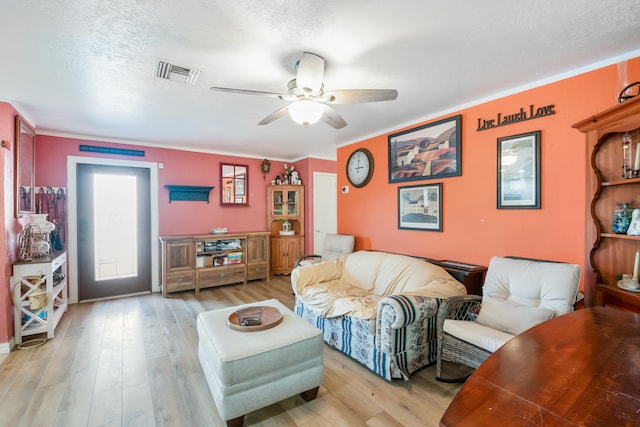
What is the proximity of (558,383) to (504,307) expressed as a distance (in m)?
1.36

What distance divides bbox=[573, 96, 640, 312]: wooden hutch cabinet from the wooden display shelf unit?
14.4ft

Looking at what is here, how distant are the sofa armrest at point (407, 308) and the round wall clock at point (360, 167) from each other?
2.18 m

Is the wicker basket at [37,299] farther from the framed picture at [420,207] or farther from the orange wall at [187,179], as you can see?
A: the framed picture at [420,207]

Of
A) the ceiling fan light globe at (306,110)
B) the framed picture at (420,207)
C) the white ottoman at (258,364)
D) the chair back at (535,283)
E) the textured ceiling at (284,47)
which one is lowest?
the white ottoman at (258,364)

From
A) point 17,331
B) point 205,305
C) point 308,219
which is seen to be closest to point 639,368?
point 205,305

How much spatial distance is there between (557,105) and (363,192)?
7.68 feet

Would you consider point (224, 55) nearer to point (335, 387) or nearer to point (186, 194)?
point (335, 387)

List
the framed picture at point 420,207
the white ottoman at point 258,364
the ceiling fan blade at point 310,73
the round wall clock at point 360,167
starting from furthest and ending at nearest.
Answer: the round wall clock at point 360,167
the framed picture at point 420,207
the ceiling fan blade at point 310,73
the white ottoman at point 258,364

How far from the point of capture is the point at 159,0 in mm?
1449

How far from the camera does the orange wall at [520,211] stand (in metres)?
2.20

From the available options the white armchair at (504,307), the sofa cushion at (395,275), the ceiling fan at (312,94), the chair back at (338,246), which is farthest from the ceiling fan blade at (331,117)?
the chair back at (338,246)

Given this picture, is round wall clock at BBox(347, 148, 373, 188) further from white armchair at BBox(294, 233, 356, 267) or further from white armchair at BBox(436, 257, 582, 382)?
white armchair at BBox(436, 257, 582, 382)

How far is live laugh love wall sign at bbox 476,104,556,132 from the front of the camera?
93.1 inches

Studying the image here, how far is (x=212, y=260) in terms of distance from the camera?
4.78 m
